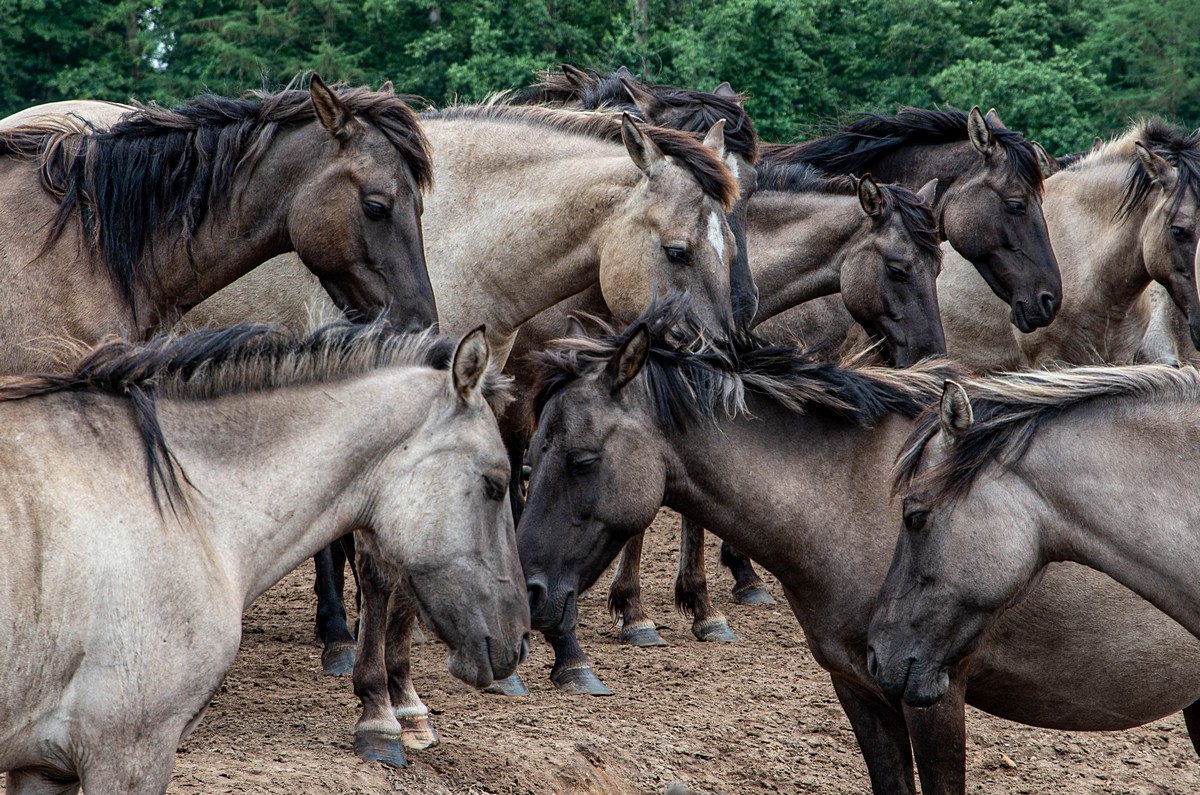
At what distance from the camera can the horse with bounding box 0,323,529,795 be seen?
2.94m

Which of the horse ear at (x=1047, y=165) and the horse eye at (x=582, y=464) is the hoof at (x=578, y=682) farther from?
the horse ear at (x=1047, y=165)

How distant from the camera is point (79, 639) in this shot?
293 cm

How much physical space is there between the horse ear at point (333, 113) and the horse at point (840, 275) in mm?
1999

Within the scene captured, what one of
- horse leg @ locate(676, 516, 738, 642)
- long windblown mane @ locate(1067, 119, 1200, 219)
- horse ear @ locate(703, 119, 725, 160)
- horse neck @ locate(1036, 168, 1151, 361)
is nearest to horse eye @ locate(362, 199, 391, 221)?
horse ear @ locate(703, 119, 725, 160)

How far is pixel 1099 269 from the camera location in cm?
825

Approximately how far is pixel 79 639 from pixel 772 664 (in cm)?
436

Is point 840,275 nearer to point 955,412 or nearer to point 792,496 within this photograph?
point 792,496

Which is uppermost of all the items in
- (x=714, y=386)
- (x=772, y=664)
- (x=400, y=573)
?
(x=714, y=386)

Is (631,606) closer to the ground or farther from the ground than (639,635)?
farther from the ground

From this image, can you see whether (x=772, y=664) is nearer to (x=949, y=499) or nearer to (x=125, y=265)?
(x=949, y=499)

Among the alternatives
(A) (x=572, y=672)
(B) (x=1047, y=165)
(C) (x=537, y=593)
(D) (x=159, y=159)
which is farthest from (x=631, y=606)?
(B) (x=1047, y=165)

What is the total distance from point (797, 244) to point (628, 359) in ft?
10.9

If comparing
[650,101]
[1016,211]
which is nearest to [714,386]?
[650,101]

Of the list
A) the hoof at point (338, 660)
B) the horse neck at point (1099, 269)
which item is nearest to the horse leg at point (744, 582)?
the horse neck at point (1099, 269)
